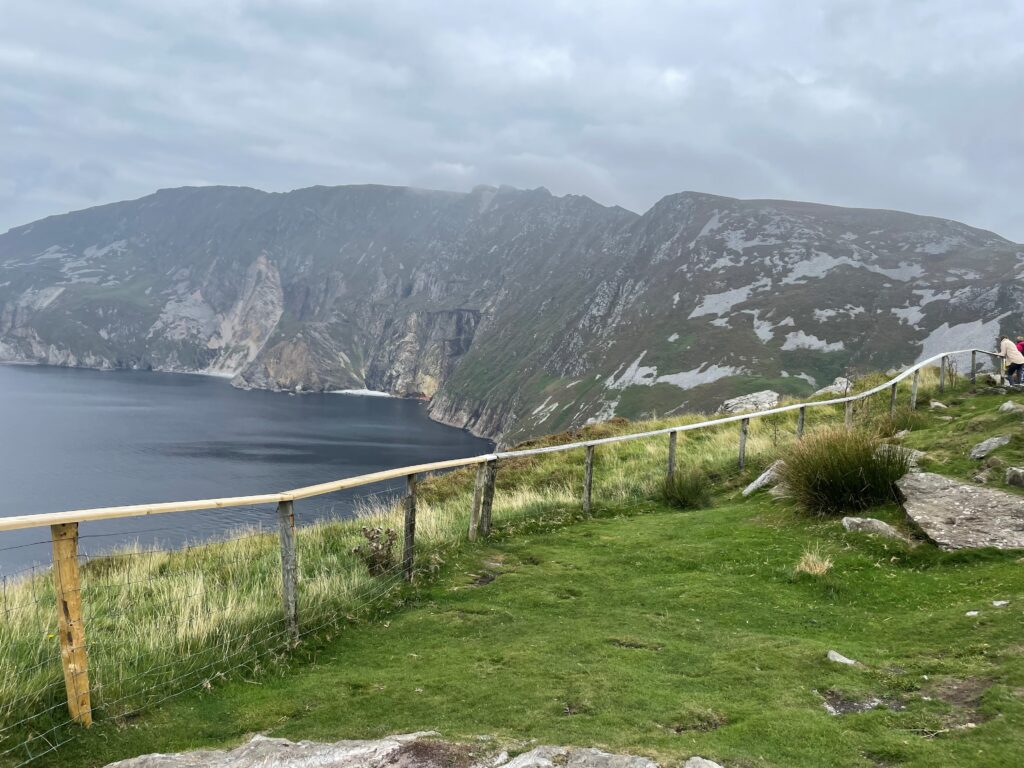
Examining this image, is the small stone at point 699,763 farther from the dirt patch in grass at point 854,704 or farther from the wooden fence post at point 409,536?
the wooden fence post at point 409,536

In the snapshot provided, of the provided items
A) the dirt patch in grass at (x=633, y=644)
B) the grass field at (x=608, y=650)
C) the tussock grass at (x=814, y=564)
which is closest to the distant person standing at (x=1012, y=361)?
the grass field at (x=608, y=650)

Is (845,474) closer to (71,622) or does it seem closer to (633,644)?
(633,644)

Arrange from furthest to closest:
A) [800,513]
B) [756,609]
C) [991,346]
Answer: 1. [991,346]
2. [800,513]
3. [756,609]

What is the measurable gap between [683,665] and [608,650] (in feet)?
2.47

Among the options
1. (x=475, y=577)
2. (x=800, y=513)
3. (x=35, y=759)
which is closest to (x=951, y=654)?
(x=800, y=513)

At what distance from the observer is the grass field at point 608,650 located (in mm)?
4555

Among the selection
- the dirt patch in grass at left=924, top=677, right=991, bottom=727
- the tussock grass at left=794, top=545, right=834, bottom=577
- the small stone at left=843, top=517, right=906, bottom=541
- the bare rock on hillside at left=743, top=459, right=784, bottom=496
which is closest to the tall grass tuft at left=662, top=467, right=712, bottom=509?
the bare rock on hillside at left=743, top=459, right=784, bottom=496

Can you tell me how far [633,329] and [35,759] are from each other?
6627 inches

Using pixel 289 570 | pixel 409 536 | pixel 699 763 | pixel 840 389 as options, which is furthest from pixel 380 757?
pixel 840 389

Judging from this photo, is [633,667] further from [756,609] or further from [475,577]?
[475,577]

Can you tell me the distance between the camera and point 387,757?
4223mm

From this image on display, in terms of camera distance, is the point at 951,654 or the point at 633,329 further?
the point at 633,329

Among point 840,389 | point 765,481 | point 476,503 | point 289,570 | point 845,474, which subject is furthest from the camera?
point 840,389

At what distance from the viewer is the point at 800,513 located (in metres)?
10.7
